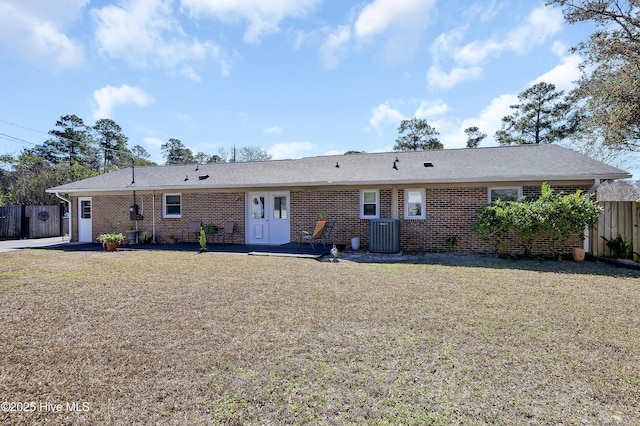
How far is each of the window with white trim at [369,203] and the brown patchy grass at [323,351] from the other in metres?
5.29

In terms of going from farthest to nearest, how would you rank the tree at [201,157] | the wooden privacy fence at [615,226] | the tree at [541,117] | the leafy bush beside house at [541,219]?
the tree at [201,157] → the tree at [541,117] → the wooden privacy fence at [615,226] → the leafy bush beside house at [541,219]

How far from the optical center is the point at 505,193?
426 inches

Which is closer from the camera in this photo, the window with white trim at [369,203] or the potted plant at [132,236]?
the window with white trim at [369,203]

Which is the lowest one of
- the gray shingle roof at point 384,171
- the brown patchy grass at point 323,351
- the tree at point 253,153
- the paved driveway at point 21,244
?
the brown patchy grass at point 323,351

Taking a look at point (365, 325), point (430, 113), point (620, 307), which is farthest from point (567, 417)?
point (430, 113)

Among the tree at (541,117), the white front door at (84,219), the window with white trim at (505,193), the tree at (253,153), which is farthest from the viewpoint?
the tree at (253,153)

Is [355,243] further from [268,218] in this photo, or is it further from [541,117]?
[541,117]

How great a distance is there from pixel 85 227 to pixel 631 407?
18.8 m

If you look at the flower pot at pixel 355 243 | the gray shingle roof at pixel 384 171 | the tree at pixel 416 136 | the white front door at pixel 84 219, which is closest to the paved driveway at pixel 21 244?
the white front door at pixel 84 219

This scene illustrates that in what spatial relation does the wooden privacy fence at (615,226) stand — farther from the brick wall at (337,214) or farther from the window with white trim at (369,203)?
the window with white trim at (369,203)

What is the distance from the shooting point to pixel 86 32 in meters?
11.6

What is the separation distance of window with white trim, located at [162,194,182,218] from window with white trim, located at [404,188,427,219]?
9392 millimetres

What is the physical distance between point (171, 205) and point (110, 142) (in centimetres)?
3645

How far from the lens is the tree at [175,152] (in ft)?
152
